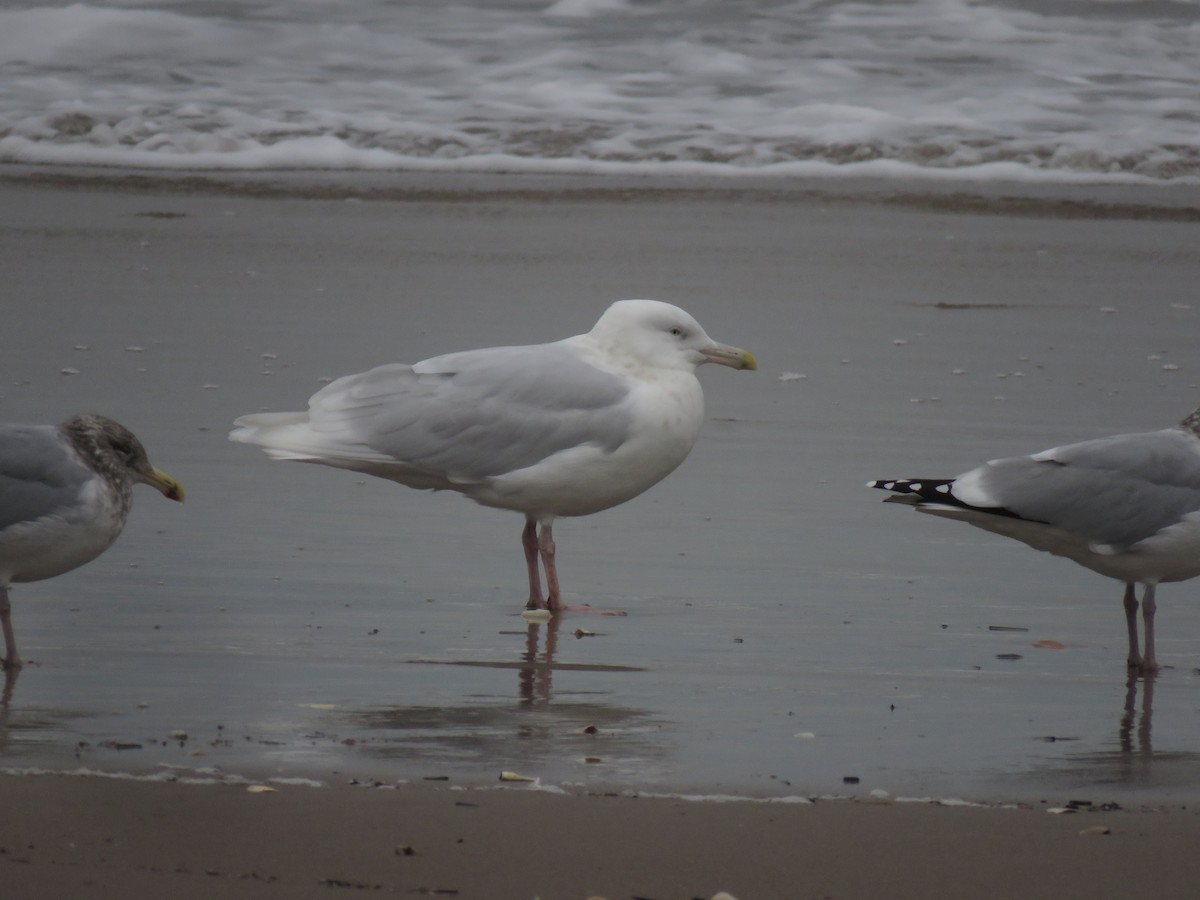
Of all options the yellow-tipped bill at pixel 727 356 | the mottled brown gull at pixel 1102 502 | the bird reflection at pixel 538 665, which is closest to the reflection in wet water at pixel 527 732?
the bird reflection at pixel 538 665

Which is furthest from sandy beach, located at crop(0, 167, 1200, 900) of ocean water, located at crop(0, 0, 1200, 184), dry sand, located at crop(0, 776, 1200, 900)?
ocean water, located at crop(0, 0, 1200, 184)

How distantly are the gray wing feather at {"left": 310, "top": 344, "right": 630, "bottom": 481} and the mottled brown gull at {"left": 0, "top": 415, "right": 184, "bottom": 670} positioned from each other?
3.55 feet

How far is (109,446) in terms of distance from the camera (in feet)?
15.3

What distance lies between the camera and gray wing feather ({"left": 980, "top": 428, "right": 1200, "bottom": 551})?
495 centimetres

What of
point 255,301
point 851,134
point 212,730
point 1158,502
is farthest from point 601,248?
point 212,730

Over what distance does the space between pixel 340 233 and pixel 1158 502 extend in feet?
23.0

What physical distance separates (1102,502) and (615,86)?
10936 millimetres

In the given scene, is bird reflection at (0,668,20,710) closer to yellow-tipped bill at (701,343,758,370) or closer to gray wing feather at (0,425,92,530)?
gray wing feather at (0,425,92,530)

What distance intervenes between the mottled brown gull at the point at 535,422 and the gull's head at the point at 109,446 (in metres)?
0.84

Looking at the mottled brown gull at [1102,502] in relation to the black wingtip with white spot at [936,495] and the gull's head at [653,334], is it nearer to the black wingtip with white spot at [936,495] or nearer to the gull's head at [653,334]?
the black wingtip with white spot at [936,495]

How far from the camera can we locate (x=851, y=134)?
1425cm

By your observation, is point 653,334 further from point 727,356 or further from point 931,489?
point 931,489

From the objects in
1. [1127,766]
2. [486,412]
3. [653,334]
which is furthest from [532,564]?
[1127,766]

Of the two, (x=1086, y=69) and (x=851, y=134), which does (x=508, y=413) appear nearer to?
(x=851, y=134)
